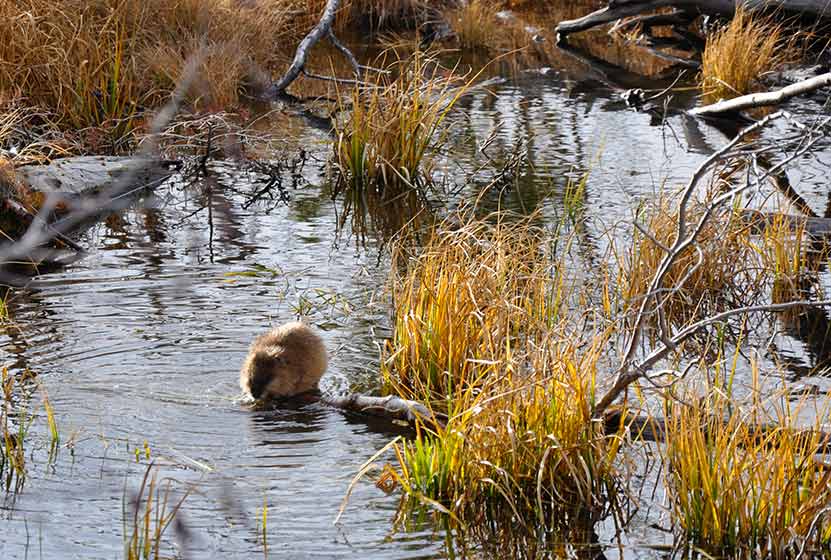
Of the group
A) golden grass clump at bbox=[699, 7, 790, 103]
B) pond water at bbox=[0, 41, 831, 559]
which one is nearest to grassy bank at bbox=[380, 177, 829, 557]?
pond water at bbox=[0, 41, 831, 559]

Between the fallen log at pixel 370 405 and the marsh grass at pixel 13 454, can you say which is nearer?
the marsh grass at pixel 13 454

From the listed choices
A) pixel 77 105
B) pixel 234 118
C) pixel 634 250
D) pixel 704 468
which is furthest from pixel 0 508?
pixel 234 118

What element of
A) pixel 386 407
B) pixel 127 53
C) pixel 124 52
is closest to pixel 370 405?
pixel 386 407

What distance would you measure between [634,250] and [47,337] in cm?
319

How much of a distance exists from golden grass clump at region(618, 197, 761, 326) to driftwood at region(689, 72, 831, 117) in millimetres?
1187

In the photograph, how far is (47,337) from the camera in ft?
19.9

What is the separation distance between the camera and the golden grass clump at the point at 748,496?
156 inches

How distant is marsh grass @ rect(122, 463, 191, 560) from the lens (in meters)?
3.55

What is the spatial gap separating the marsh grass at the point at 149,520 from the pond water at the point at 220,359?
6cm

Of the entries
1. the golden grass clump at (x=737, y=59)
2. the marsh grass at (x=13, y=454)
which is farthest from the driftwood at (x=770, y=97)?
the marsh grass at (x=13, y=454)

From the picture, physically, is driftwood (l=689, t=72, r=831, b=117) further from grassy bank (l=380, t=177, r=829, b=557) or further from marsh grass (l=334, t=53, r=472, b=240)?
grassy bank (l=380, t=177, r=829, b=557)

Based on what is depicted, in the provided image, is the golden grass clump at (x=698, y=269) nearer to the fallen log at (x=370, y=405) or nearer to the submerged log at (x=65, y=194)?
the fallen log at (x=370, y=405)

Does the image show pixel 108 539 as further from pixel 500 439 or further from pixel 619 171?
pixel 619 171

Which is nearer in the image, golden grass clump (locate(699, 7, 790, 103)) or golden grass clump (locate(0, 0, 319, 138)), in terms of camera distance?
golden grass clump (locate(0, 0, 319, 138))
